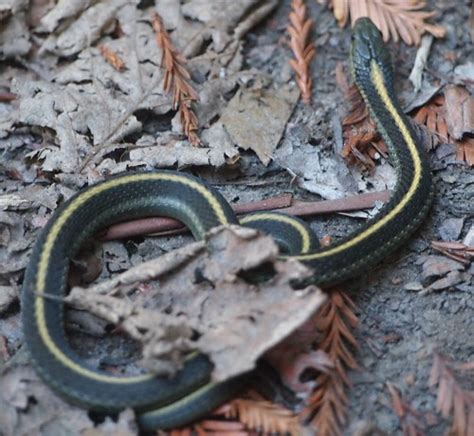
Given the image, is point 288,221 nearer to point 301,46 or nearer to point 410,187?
point 410,187

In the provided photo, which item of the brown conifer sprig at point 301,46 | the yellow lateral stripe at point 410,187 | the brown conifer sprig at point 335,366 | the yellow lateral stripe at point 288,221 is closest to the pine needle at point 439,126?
the yellow lateral stripe at point 410,187

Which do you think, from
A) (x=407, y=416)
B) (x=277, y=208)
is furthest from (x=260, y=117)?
(x=407, y=416)

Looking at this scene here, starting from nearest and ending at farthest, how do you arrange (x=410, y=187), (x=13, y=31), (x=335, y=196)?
1. (x=410, y=187)
2. (x=335, y=196)
3. (x=13, y=31)

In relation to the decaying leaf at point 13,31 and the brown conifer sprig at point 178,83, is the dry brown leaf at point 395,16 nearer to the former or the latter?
the brown conifer sprig at point 178,83

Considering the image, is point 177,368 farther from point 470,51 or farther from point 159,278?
point 470,51

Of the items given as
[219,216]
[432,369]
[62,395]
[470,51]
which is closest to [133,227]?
[219,216]

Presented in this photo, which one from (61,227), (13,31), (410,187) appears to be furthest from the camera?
(13,31)
